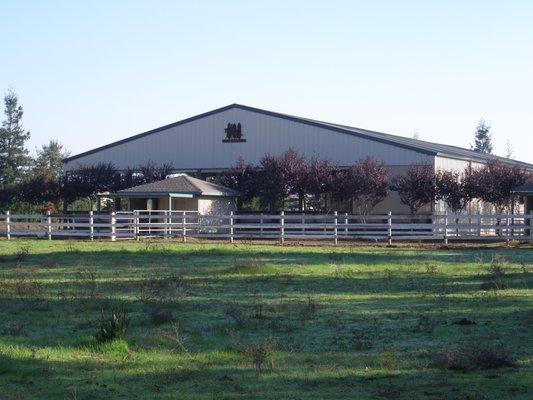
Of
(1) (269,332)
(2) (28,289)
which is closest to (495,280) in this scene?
(1) (269,332)

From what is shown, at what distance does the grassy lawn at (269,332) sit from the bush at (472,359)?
17 mm

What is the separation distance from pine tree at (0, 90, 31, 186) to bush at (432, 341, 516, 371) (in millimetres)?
76678

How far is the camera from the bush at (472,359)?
10.3 metres

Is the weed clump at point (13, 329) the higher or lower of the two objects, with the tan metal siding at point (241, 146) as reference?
lower

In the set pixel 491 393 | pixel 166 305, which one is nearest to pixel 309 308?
pixel 166 305

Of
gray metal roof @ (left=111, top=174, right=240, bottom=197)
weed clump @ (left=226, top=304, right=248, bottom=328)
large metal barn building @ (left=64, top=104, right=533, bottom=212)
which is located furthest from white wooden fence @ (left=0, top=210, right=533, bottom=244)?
weed clump @ (left=226, top=304, right=248, bottom=328)

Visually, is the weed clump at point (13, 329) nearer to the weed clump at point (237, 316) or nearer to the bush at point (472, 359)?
the weed clump at point (237, 316)

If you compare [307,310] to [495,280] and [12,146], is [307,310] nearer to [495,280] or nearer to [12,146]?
[495,280]

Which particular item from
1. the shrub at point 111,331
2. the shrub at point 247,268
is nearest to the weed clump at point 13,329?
the shrub at point 111,331

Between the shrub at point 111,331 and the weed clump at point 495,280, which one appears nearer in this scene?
the shrub at point 111,331

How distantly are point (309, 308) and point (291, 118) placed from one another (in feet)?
138

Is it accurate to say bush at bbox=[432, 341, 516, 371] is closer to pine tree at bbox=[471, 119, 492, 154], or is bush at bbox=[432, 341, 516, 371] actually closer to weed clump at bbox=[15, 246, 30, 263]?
weed clump at bbox=[15, 246, 30, 263]

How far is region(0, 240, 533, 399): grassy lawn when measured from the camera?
9852mm

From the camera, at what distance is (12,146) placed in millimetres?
84812
